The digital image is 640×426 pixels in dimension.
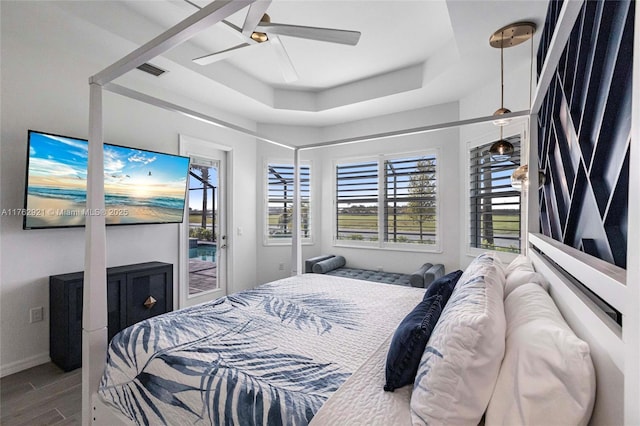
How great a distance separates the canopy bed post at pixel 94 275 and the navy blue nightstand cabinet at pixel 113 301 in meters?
1.31

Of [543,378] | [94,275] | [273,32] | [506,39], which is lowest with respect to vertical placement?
[543,378]

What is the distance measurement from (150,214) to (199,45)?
186cm

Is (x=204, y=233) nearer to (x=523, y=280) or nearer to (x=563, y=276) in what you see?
(x=523, y=280)

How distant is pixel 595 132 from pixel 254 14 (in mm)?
1707

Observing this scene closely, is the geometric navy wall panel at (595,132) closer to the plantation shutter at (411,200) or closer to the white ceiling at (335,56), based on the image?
the white ceiling at (335,56)

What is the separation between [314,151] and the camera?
17.0 feet

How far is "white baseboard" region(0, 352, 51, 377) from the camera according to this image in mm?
2453

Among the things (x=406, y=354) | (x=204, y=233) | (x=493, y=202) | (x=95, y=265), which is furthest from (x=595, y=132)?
(x=204, y=233)

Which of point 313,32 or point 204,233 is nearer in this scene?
point 313,32

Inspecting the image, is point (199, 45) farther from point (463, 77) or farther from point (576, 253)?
point (576, 253)

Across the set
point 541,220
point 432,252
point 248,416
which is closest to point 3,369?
point 248,416

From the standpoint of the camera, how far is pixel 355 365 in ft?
4.23

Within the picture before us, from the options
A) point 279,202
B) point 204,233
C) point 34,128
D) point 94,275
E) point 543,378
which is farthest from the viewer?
point 279,202

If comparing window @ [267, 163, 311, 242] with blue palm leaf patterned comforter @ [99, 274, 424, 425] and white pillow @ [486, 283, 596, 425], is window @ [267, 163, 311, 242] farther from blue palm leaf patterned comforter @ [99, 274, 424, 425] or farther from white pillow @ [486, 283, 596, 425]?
white pillow @ [486, 283, 596, 425]
